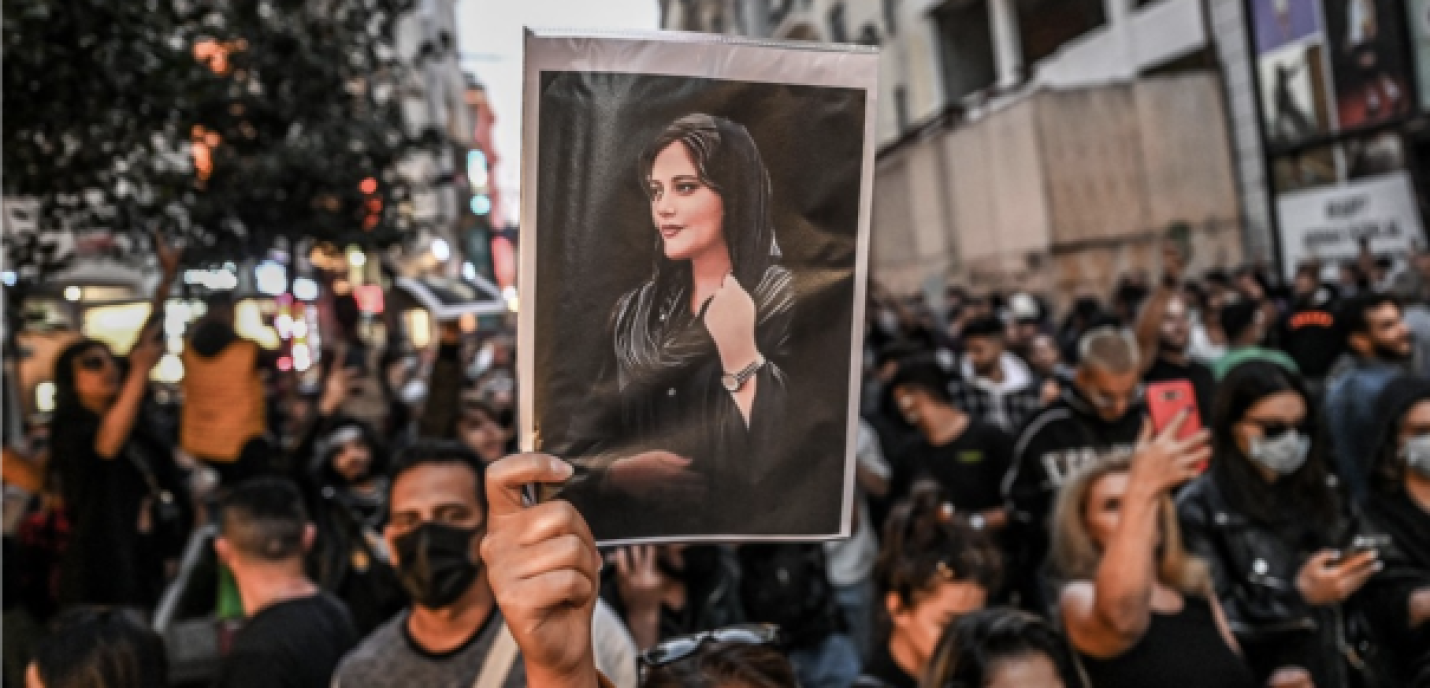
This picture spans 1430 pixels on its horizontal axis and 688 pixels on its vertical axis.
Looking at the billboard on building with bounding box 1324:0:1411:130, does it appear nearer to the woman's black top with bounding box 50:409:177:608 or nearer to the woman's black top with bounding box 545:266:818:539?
the woman's black top with bounding box 50:409:177:608

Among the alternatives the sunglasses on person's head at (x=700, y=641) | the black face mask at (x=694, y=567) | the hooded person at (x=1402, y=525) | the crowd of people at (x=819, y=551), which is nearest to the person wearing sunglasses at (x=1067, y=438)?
the crowd of people at (x=819, y=551)

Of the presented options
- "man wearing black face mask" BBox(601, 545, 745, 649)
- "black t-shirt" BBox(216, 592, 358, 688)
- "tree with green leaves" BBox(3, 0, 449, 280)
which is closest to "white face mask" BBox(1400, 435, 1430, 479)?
"man wearing black face mask" BBox(601, 545, 745, 649)

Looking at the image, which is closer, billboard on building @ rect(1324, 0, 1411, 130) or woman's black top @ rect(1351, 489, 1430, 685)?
woman's black top @ rect(1351, 489, 1430, 685)

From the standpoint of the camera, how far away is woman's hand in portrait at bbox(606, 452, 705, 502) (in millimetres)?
2100

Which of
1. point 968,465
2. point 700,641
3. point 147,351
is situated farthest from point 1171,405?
point 147,351

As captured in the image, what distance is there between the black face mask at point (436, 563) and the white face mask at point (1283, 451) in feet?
7.28

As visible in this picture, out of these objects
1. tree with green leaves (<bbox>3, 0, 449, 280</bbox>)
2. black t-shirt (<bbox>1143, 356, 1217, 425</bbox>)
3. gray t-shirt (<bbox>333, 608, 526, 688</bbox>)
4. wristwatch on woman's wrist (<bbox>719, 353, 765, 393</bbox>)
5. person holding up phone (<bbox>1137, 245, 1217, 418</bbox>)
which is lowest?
gray t-shirt (<bbox>333, 608, 526, 688</bbox>)

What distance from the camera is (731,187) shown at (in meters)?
2.12

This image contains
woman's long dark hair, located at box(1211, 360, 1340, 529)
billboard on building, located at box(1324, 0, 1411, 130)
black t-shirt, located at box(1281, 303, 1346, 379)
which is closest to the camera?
woman's long dark hair, located at box(1211, 360, 1340, 529)

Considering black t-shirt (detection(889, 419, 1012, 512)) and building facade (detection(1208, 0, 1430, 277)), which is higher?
building facade (detection(1208, 0, 1430, 277))

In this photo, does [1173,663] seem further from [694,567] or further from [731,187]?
[731,187]

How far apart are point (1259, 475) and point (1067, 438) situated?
166 centimetres

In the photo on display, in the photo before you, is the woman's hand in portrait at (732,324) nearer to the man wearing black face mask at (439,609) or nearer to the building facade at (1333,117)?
the man wearing black face mask at (439,609)

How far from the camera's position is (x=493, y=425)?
266 inches
